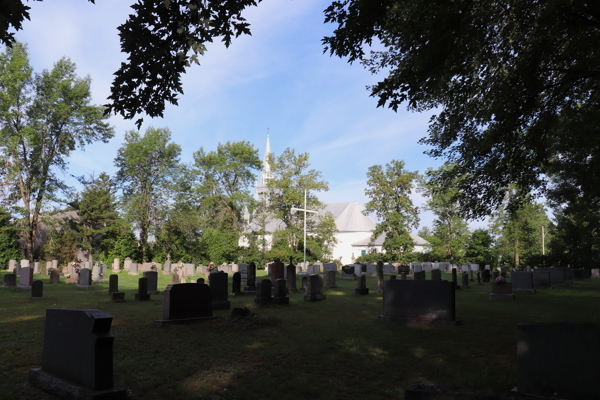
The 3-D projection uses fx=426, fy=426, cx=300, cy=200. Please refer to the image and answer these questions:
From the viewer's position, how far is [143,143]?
46.4m

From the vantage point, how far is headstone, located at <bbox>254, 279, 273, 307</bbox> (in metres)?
14.0

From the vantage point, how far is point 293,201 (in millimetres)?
46188

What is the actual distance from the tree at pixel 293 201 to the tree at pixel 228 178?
137 inches

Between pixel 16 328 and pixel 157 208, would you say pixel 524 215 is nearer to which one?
pixel 157 208

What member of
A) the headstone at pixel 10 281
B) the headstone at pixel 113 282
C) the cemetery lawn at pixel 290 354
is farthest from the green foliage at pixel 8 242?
the cemetery lawn at pixel 290 354

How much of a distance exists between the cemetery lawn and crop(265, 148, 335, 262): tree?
3279cm

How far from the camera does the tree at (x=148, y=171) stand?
144 ft

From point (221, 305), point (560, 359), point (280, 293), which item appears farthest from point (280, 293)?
point (560, 359)

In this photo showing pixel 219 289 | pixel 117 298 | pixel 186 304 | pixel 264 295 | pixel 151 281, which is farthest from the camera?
pixel 151 281

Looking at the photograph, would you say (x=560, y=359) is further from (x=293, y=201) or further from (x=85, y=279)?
(x=293, y=201)

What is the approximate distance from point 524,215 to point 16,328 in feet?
143

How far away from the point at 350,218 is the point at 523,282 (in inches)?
1883

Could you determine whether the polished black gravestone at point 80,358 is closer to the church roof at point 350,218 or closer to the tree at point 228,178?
the tree at point 228,178

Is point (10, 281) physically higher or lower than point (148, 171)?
lower
